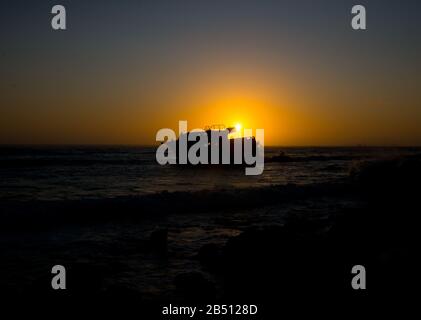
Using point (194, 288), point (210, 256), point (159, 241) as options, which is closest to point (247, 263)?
point (210, 256)

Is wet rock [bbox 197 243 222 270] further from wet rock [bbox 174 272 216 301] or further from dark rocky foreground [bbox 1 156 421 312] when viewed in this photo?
wet rock [bbox 174 272 216 301]

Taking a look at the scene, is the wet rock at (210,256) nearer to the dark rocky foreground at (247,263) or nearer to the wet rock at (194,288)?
the dark rocky foreground at (247,263)

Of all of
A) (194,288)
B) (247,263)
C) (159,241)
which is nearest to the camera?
(194,288)

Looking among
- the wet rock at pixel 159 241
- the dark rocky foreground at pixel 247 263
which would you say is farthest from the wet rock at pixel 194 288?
the wet rock at pixel 159 241

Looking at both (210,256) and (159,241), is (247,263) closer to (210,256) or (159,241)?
(210,256)

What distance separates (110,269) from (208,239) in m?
3.72

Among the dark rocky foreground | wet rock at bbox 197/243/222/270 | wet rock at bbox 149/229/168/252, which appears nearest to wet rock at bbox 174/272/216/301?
the dark rocky foreground

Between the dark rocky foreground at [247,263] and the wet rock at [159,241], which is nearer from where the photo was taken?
the dark rocky foreground at [247,263]

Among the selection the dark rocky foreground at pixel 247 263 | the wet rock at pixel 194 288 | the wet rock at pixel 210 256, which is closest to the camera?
the dark rocky foreground at pixel 247 263

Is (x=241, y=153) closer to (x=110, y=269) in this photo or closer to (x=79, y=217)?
(x=79, y=217)

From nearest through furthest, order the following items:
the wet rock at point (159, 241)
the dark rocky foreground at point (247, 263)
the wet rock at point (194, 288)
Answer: the dark rocky foreground at point (247, 263), the wet rock at point (194, 288), the wet rock at point (159, 241)

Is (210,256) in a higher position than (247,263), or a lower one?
lower
